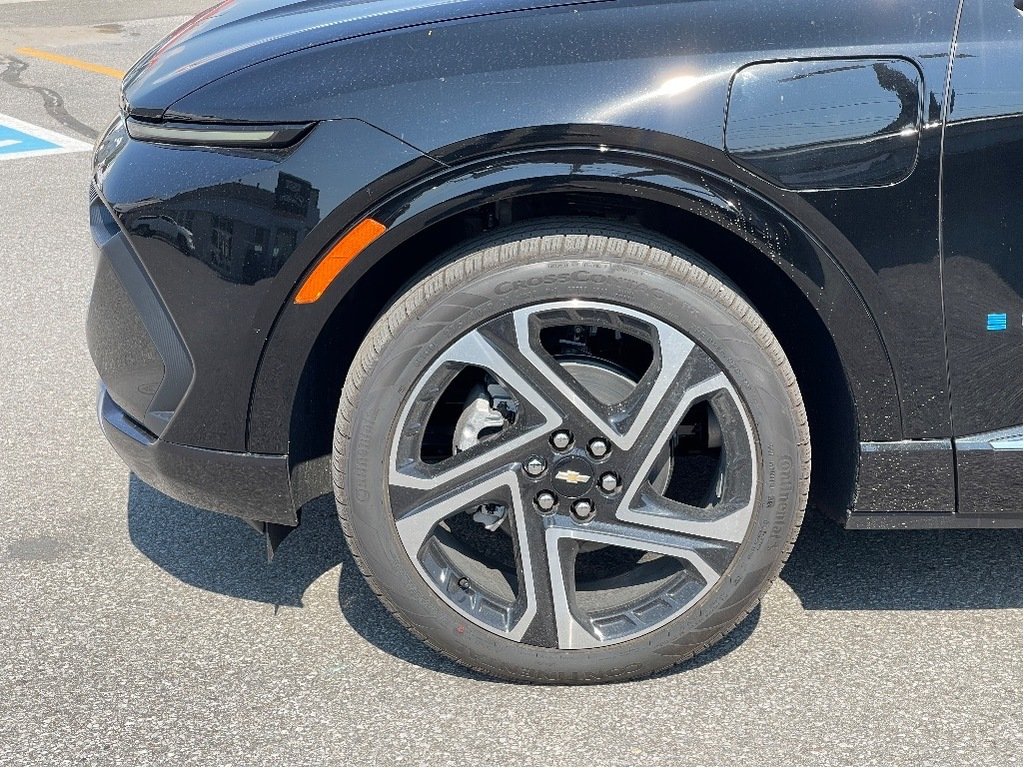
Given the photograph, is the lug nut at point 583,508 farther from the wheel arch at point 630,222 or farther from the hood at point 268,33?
the hood at point 268,33

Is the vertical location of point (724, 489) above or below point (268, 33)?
below

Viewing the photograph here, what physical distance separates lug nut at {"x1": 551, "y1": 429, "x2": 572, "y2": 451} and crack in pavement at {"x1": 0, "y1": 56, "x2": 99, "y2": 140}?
19.4ft

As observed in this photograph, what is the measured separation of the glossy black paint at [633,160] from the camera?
7.57 ft

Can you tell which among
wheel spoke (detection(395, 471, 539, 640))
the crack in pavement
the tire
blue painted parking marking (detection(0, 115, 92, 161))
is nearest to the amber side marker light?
the tire

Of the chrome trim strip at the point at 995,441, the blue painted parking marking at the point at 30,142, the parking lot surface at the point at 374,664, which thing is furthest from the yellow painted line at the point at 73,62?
the chrome trim strip at the point at 995,441

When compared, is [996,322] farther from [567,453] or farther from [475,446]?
[475,446]

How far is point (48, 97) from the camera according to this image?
8.80 meters

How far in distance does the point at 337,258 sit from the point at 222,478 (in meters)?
0.54

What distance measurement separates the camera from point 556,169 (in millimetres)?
2328

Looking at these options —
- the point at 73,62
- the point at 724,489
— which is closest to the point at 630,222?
the point at 724,489

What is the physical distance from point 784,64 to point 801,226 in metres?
Answer: 0.29

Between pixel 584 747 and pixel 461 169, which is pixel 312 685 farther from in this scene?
pixel 461 169

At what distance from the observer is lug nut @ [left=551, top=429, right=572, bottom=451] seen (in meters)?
2.46

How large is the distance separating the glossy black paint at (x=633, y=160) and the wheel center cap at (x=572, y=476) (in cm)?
49
